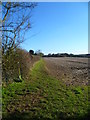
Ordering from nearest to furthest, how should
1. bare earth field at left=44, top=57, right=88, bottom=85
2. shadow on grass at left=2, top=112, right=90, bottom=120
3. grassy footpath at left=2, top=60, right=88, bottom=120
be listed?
shadow on grass at left=2, top=112, right=90, bottom=120 < grassy footpath at left=2, top=60, right=88, bottom=120 < bare earth field at left=44, top=57, right=88, bottom=85

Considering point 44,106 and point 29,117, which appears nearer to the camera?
point 29,117

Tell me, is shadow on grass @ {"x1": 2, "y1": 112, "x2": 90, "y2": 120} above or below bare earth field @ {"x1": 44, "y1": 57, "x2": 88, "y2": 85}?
below

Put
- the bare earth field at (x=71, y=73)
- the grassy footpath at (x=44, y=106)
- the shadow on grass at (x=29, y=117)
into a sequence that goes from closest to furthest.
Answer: the shadow on grass at (x=29, y=117) → the grassy footpath at (x=44, y=106) → the bare earth field at (x=71, y=73)

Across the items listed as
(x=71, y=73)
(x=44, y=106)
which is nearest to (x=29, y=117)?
(x=44, y=106)

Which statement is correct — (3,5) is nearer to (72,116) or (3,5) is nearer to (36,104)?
(36,104)

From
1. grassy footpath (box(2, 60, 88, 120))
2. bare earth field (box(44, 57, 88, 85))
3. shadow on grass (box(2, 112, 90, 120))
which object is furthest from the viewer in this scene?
bare earth field (box(44, 57, 88, 85))

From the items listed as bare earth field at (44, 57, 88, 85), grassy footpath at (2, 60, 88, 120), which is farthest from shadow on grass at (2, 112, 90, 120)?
bare earth field at (44, 57, 88, 85)

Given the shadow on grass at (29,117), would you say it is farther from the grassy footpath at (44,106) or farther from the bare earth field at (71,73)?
the bare earth field at (71,73)

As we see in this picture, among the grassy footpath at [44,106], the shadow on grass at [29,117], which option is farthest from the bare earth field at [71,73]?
the shadow on grass at [29,117]

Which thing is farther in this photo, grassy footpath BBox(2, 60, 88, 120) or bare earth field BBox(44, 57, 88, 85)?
bare earth field BBox(44, 57, 88, 85)

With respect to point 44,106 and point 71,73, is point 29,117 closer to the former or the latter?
point 44,106

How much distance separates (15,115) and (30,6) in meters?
5.40

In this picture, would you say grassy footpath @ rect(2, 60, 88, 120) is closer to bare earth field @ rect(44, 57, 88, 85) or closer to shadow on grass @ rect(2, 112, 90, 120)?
shadow on grass @ rect(2, 112, 90, 120)

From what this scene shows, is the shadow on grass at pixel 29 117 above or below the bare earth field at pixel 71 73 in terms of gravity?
below
